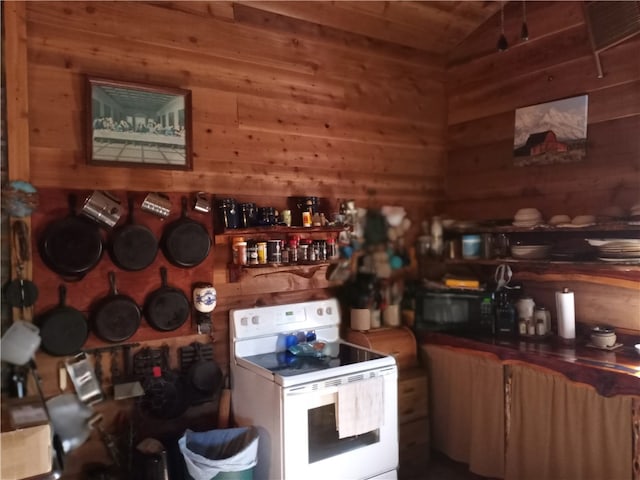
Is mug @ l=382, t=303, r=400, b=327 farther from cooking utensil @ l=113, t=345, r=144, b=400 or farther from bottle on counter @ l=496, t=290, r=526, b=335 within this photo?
cooking utensil @ l=113, t=345, r=144, b=400

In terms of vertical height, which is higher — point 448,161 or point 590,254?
point 448,161

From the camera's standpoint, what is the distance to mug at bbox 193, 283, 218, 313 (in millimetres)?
2559

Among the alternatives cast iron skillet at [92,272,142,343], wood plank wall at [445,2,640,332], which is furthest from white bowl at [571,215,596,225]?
cast iron skillet at [92,272,142,343]

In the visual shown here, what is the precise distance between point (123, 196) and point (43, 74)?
62 centimetres

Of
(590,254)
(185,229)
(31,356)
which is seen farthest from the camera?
Result: (590,254)

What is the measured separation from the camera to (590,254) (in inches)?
107

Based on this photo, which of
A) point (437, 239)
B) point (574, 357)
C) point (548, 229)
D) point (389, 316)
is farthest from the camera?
point (437, 239)

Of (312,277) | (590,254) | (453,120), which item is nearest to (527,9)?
(453,120)

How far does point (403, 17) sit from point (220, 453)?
2708mm

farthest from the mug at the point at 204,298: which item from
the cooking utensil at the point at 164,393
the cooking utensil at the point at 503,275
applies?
the cooking utensil at the point at 503,275

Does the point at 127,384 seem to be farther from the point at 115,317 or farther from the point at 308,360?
the point at 308,360

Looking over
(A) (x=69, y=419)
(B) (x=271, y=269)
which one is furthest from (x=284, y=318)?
(A) (x=69, y=419)

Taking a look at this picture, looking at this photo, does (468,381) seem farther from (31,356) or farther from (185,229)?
(31,356)

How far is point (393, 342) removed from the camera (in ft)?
9.79
